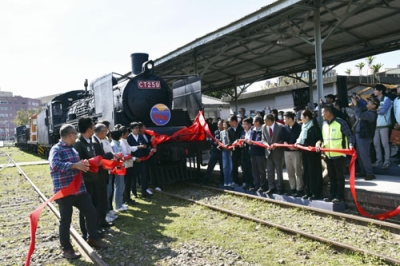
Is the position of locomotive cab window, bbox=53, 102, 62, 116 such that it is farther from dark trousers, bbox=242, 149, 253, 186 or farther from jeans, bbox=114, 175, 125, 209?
dark trousers, bbox=242, 149, 253, 186

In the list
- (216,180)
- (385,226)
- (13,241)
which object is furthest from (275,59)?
(13,241)

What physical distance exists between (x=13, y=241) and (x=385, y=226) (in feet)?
18.7

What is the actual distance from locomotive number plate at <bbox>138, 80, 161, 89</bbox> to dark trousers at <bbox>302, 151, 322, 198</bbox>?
175 inches

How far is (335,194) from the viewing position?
5926 millimetres

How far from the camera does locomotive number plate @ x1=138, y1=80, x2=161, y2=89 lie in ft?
28.3

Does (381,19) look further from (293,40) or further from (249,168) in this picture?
(249,168)

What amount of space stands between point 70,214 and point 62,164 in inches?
30.3

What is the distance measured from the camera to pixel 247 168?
7.69m

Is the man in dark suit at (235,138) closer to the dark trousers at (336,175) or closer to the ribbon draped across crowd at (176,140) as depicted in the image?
the ribbon draped across crowd at (176,140)

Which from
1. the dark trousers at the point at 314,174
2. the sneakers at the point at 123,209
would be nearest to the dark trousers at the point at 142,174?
the sneakers at the point at 123,209

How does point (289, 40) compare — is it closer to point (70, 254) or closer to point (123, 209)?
point (123, 209)

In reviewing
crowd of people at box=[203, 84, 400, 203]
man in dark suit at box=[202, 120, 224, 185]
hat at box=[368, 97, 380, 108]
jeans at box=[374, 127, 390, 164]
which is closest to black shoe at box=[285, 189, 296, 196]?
crowd of people at box=[203, 84, 400, 203]

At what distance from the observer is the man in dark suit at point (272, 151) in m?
6.76

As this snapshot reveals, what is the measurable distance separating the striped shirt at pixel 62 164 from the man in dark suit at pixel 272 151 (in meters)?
3.96
